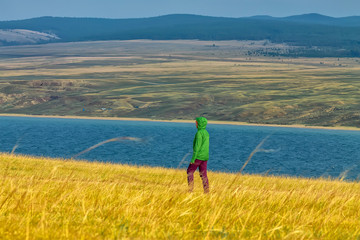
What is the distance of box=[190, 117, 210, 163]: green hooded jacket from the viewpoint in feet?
37.3

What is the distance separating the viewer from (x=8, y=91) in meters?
152

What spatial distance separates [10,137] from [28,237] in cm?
8778

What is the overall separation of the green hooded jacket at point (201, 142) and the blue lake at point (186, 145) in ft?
137

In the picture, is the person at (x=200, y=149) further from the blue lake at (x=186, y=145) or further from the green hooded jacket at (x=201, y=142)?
the blue lake at (x=186, y=145)

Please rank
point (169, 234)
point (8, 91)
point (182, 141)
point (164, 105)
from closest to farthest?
point (169, 234) < point (182, 141) < point (164, 105) < point (8, 91)

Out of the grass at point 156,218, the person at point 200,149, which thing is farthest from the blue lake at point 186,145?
the grass at point 156,218

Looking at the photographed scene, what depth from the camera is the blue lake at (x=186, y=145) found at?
65625 mm

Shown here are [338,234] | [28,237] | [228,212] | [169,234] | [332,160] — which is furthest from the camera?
[332,160]

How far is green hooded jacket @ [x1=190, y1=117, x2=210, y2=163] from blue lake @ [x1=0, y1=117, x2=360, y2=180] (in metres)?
41.6

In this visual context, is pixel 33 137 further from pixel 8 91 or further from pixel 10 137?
pixel 8 91

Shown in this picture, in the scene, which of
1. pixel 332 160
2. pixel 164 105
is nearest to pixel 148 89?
pixel 164 105

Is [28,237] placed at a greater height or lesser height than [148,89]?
greater

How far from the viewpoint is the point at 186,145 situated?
3307 inches

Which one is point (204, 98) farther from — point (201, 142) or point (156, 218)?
Result: point (156, 218)
